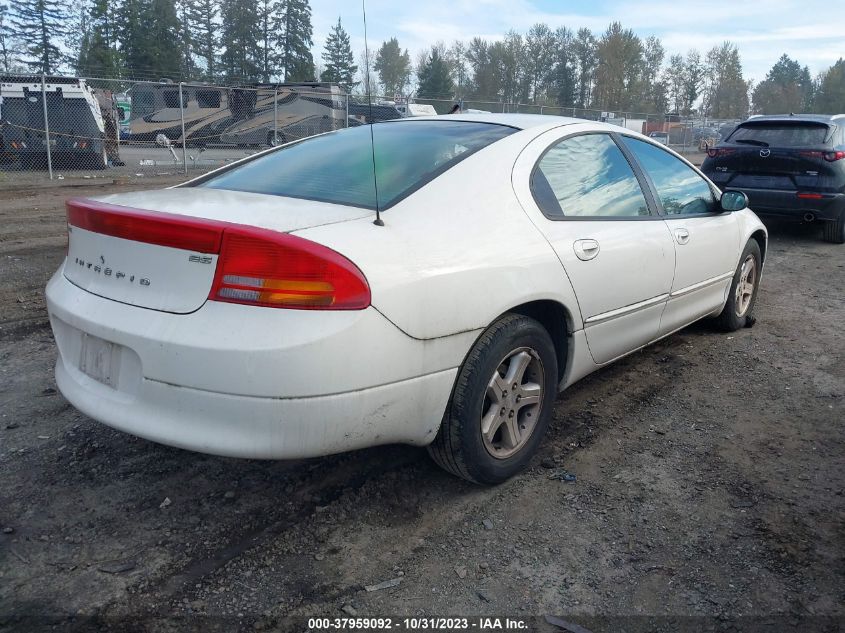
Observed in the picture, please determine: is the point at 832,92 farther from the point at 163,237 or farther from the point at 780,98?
the point at 163,237

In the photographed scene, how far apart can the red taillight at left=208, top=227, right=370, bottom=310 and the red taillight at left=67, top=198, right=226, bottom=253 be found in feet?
0.24

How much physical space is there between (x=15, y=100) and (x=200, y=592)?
54.5 ft

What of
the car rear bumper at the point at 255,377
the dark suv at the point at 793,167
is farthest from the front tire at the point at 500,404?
the dark suv at the point at 793,167

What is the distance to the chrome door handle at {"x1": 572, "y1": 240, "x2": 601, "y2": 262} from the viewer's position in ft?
10.3

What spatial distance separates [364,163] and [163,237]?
1068 millimetres

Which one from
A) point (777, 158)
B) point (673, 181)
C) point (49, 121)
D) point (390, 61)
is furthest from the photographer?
point (49, 121)

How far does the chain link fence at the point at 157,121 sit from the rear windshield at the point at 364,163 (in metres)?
6.82

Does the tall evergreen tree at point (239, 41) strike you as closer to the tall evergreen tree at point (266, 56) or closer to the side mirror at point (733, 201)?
the tall evergreen tree at point (266, 56)

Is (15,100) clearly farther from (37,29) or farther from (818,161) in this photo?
(37,29)

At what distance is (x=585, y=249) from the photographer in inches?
126

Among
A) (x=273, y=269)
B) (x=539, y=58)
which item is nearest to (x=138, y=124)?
(x=273, y=269)

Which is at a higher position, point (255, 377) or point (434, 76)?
point (434, 76)

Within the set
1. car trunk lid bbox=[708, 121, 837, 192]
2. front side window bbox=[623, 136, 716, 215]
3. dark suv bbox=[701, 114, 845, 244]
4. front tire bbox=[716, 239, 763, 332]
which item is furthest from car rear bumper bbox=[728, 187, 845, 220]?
front side window bbox=[623, 136, 716, 215]

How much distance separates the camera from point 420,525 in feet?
8.81
